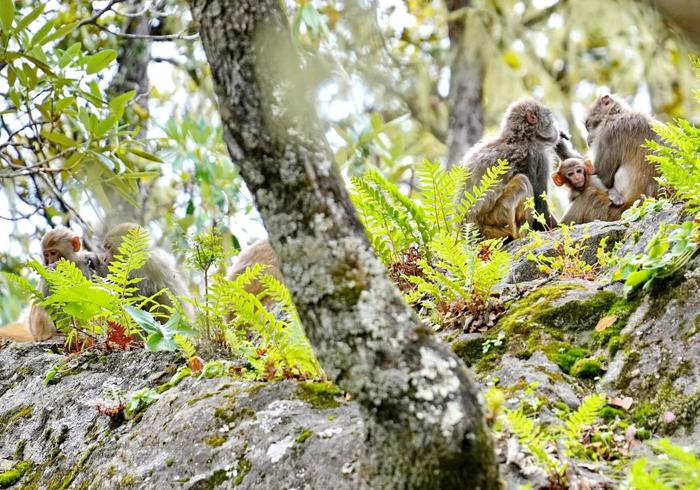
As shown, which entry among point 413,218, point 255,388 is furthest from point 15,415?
point 413,218

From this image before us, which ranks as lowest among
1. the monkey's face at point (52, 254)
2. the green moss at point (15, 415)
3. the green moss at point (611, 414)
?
the green moss at point (611, 414)

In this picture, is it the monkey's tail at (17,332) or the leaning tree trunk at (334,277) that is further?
the monkey's tail at (17,332)

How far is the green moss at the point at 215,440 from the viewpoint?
3.63m

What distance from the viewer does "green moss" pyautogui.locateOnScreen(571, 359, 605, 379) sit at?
368cm

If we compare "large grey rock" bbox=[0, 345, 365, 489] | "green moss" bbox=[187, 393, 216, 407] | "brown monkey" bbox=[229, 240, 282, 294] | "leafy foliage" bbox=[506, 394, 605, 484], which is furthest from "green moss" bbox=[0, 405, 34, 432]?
"leafy foliage" bbox=[506, 394, 605, 484]

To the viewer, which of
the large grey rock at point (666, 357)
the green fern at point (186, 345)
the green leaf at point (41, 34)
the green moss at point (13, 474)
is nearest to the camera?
the large grey rock at point (666, 357)

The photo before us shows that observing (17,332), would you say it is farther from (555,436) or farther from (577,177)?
(555,436)

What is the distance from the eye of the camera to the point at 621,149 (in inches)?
298

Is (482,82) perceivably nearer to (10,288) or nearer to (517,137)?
(517,137)

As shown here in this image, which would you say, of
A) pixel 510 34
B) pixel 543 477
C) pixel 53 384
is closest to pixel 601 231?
pixel 543 477

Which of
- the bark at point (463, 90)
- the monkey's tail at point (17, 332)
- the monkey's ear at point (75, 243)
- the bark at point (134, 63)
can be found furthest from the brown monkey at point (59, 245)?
the bark at point (463, 90)

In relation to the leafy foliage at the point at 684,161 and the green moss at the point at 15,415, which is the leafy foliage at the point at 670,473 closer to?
the leafy foliage at the point at 684,161

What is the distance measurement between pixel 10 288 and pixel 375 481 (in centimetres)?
619

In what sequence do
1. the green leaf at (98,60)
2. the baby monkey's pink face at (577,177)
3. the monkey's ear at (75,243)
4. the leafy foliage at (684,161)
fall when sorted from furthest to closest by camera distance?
the monkey's ear at (75,243) → the baby monkey's pink face at (577,177) → the green leaf at (98,60) → the leafy foliage at (684,161)
